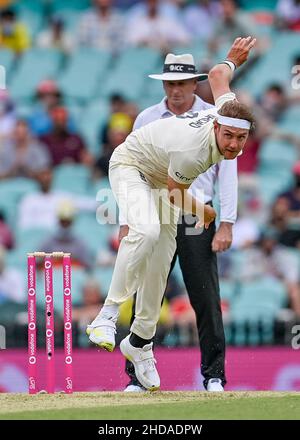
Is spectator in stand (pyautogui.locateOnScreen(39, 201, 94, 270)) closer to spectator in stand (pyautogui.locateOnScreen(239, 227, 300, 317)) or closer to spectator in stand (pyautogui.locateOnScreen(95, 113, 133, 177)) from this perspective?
→ spectator in stand (pyautogui.locateOnScreen(95, 113, 133, 177))

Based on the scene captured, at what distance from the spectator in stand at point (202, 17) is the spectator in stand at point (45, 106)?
189 cm

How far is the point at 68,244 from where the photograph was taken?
12953 millimetres

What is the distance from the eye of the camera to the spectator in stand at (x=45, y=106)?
1483cm

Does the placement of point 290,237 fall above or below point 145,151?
below

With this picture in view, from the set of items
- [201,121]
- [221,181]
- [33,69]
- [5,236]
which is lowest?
[5,236]

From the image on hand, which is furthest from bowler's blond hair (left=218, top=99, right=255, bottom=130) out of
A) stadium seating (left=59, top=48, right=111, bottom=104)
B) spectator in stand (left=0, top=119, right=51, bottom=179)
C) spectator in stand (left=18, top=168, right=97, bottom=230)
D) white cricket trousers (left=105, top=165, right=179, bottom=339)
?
stadium seating (left=59, top=48, right=111, bottom=104)

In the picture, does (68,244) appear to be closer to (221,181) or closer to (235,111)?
(221,181)

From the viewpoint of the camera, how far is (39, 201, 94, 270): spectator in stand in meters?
12.9

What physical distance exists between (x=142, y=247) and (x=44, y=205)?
5.80 metres

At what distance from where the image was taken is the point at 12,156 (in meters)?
14.5

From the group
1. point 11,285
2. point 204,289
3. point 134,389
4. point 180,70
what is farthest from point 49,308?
point 11,285
